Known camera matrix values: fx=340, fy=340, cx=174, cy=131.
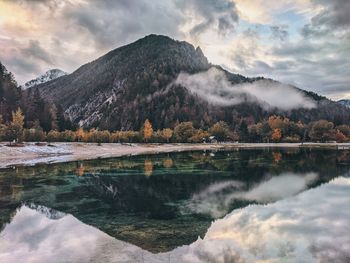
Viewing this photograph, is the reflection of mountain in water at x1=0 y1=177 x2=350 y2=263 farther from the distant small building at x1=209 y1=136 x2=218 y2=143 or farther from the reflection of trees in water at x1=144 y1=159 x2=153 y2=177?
the distant small building at x1=209 y1=136 x2=218 y2=143

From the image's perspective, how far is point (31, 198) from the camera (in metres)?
28.8

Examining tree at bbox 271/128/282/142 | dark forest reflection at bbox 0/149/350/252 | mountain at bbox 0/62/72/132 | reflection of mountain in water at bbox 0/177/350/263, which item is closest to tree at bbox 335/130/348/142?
tree at bbox 271/128/282/142

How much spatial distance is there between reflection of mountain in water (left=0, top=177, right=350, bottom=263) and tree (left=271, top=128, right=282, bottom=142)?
545 feet

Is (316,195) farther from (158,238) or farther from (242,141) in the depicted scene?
(242,141)

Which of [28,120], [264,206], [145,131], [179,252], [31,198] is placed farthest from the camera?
[145,131]

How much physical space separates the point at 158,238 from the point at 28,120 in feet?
420

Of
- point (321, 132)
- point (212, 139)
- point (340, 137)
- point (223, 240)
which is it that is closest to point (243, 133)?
point (212, 139)

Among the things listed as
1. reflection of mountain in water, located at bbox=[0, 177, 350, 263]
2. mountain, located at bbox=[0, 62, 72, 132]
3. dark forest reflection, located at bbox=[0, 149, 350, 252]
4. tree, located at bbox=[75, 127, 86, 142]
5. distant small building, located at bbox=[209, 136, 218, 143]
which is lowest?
dark forest reflection, located at bbox=[0, 149, 350, 252]

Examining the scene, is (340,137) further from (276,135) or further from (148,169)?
(148,169)

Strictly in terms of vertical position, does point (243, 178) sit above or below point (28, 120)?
below

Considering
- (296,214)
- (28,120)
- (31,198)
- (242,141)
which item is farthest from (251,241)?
(242,141)

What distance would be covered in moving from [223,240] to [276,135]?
579 ft

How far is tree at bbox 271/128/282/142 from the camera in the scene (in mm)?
185350

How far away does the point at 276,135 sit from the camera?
185 meters
